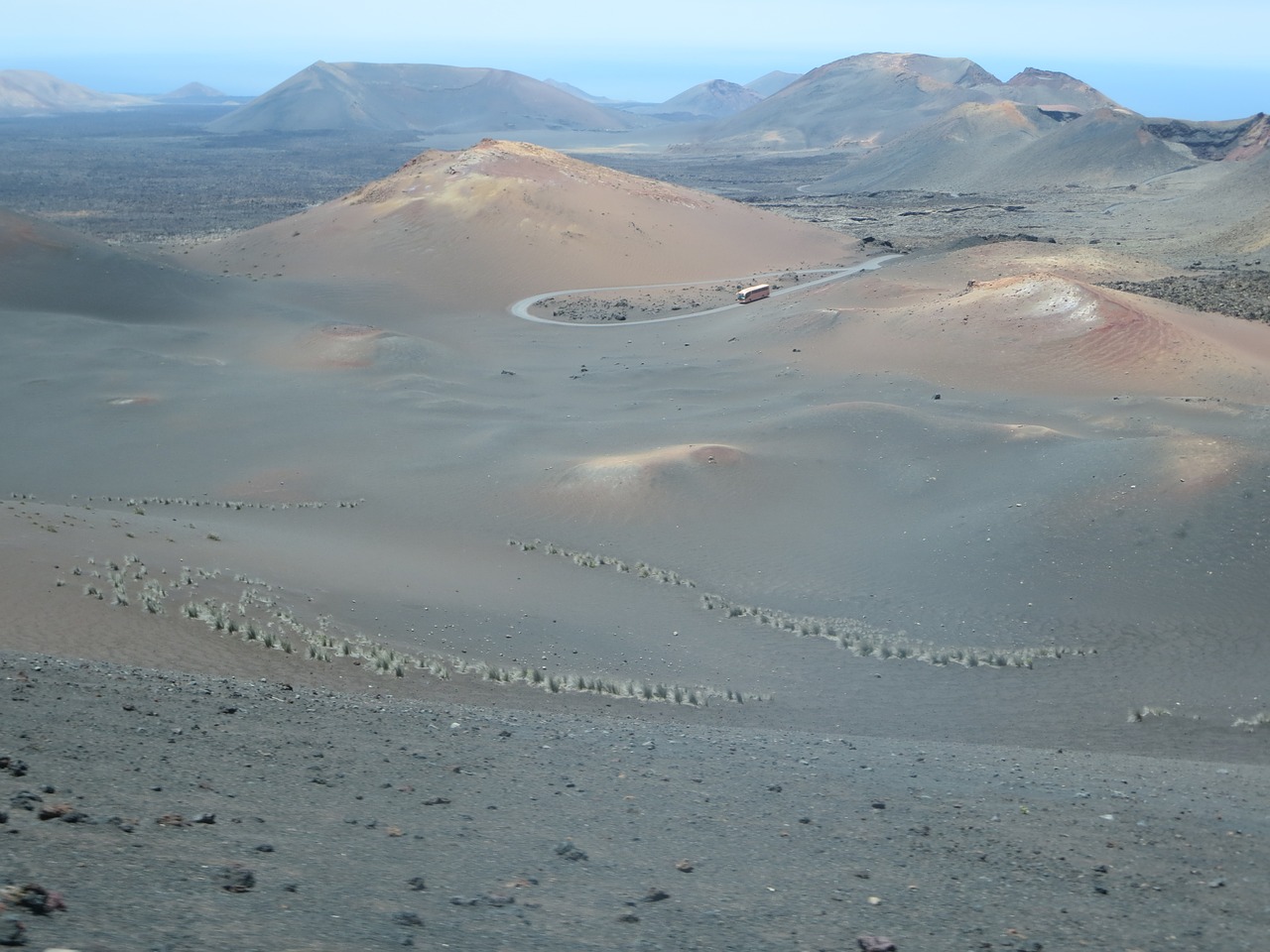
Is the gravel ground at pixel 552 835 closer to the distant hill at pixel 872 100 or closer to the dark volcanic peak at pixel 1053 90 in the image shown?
the distant hill at pixel 872 100

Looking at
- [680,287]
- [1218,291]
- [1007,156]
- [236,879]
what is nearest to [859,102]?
[1007,156]

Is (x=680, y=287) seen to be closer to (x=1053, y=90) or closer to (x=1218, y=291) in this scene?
(x=1218, y=291)

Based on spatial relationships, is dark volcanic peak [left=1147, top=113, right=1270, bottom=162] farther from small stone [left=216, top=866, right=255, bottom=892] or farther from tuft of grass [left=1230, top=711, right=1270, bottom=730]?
small stone [left=216, top=866, right=255, bottom=892]

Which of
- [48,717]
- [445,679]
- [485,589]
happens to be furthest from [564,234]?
[48,717]

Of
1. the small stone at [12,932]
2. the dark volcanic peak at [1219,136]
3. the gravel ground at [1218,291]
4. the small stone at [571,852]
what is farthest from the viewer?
the dark volcanic peak at [1219,136]

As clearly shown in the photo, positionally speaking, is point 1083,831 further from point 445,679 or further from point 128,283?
point 128,283

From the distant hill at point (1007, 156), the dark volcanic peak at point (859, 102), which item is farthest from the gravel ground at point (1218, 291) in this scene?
the dark volcanic peak at point (859, 102)
